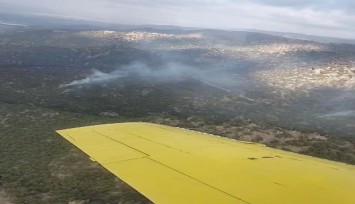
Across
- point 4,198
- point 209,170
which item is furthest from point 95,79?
point 209,170

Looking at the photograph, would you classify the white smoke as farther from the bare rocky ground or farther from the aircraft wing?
the aircraft wing

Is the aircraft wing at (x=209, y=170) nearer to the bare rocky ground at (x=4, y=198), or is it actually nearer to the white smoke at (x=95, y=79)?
the bare rocky ground at (x=4, y=198)

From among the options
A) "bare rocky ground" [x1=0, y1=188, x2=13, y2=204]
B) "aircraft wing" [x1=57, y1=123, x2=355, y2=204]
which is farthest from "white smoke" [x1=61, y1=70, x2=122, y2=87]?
"aircraft wing" [x1=57, y1=123, x2=355, y2=204]

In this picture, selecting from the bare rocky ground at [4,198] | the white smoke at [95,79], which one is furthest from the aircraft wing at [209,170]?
the white smoke at [95,79]

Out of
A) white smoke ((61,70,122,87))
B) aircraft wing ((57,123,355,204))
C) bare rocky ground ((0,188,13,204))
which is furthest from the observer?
white smoke ((61,70,122,87))

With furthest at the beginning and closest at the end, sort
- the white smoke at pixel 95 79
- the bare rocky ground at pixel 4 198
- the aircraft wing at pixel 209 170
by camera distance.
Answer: the white smoke at pixel 95 79, the bare rocky ground at pixel 4 198, the aircraft wing at pixel 209 170

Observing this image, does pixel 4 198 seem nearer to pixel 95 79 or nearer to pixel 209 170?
pixel 209 170

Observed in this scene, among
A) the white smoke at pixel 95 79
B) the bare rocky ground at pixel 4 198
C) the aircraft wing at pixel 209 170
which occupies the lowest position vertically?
the white smoke at pixel 95 79

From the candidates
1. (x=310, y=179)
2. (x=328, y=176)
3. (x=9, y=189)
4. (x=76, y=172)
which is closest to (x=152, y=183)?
(x=310, y=179)

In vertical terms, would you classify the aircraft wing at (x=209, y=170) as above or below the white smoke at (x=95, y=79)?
above
